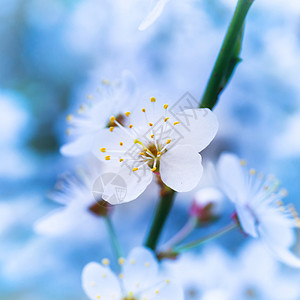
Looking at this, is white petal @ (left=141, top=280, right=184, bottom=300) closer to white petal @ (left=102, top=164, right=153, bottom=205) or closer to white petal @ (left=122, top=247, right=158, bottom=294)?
white petal @ (left=122, top=247, right=158, bottom=294)

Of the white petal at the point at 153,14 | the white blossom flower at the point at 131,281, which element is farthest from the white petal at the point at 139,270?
the white petal at the point at 153,14

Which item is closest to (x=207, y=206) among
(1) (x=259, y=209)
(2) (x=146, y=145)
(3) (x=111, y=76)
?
(1) (x=259, y=209)

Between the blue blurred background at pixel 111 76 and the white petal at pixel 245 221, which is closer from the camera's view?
the white petal at pixel 245 221

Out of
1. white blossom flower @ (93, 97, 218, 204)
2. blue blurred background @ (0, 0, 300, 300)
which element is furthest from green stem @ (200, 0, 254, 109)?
blue blurred background @ (0, 0, 300, 300)

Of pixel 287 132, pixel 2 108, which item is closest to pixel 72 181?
pixel 2 108

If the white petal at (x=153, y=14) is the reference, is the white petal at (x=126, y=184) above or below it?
below

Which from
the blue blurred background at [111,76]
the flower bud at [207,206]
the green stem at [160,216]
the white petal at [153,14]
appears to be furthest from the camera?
the blue blurred background at [111,76]

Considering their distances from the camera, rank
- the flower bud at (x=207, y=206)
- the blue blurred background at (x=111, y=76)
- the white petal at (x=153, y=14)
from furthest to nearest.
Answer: the blue blurred background at (x=111, y=76), the flower bud at (x=207, y=206), the white petal at (x=153, y=14)

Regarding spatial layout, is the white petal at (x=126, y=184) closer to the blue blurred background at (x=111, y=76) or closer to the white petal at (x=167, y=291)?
the white petal at (x=167, y=291)

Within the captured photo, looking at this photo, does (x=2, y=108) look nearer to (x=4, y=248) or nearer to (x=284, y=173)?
(x=4, y=248)
